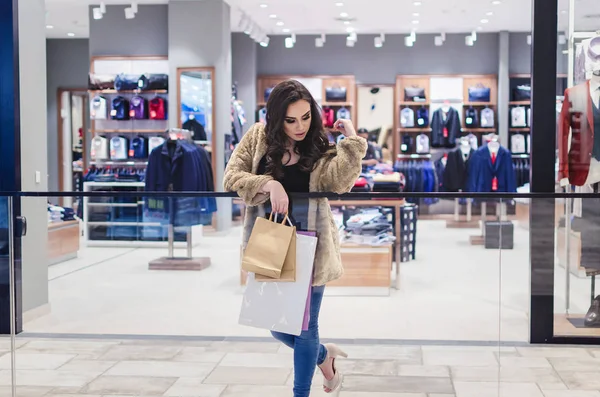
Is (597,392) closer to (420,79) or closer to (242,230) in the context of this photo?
(242,230)

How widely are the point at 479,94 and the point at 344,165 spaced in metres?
9.61

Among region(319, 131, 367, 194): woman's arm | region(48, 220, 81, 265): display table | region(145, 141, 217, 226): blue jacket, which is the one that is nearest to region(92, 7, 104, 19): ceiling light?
region(145, 141, 217, 226): blue jacket

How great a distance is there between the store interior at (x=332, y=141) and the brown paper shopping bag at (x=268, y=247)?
347 mm

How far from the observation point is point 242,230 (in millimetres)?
2678

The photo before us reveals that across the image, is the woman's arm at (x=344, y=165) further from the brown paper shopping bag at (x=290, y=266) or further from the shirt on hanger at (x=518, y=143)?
the shirt on hanger at (x=518, y=143)

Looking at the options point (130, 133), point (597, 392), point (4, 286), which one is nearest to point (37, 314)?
point (4, 286)

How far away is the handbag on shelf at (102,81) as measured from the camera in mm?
9422

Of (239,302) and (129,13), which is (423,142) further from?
(239,302)

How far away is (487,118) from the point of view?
1155 centimetres

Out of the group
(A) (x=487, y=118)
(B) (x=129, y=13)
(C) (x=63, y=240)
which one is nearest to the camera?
(C) (x=63, y=240)

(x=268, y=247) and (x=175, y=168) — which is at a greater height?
(x=175, y=168)

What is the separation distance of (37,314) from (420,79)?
9.30 metres

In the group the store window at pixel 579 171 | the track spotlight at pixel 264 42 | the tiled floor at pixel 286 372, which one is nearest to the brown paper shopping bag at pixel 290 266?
the tiled floor at pixel 286 372

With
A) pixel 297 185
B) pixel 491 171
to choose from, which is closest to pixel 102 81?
pixel 491 171
